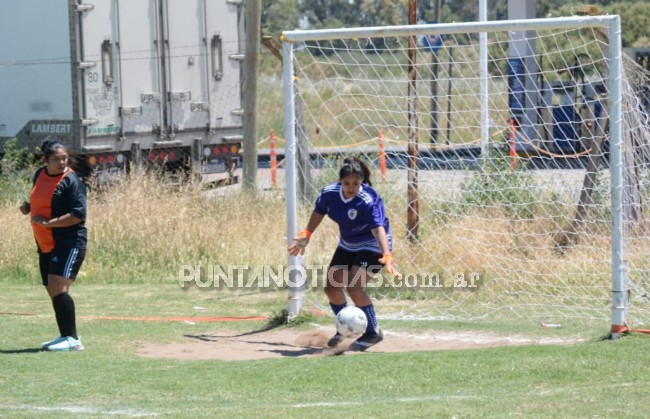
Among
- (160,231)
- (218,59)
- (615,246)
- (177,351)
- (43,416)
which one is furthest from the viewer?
(218,59)

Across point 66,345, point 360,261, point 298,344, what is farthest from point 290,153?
point 66,345

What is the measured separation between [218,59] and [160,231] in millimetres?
5656

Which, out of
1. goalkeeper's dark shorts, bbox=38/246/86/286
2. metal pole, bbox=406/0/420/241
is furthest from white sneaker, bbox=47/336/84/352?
metal pole, bbox=406/0/420/241

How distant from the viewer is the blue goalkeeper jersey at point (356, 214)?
938 centimetres

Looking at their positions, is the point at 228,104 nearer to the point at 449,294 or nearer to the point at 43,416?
the point at 449,294

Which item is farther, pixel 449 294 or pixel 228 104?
pixel 228 104

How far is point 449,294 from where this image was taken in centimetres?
1184

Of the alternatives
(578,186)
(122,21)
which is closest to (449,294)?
(578,186)

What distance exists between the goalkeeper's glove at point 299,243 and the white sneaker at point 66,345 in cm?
213

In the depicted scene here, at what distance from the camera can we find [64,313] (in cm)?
948

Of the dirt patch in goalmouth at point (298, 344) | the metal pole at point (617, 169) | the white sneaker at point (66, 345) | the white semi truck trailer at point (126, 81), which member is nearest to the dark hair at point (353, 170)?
the dirt patch in goalmouth at point (298, 344)

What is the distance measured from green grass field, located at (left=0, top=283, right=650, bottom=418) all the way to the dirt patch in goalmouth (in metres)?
0.23

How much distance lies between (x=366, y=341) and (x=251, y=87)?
8345mm

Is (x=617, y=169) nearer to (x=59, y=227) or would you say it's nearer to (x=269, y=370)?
(x=269, y=370)
